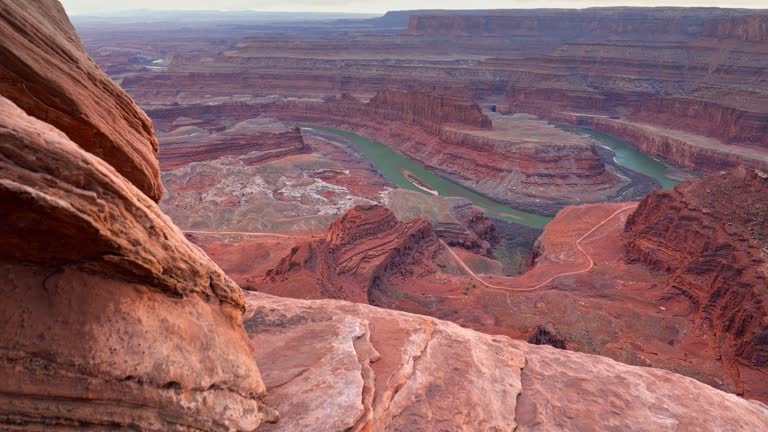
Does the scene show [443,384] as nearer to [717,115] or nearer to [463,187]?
[463,187]

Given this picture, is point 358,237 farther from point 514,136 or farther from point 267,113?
point 267,113

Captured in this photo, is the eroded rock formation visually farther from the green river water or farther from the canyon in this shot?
the green river water

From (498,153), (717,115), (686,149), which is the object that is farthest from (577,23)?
(498,153)

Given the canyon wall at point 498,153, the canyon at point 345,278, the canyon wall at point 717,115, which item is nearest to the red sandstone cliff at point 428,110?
the canyon wall at point 498,153

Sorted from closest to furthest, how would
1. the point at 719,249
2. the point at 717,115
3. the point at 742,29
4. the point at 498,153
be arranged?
the point at 719,249 < the point at 498,153 < the point at 717,115 < the point at 742,29

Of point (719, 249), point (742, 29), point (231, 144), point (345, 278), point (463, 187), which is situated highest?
point (742, 29)

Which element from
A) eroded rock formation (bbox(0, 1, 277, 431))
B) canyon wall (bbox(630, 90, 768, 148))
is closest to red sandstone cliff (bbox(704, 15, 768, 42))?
canyon wall (bbox(630, 90, 768, 148))

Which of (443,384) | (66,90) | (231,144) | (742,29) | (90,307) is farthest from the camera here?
Result: (742,29)
